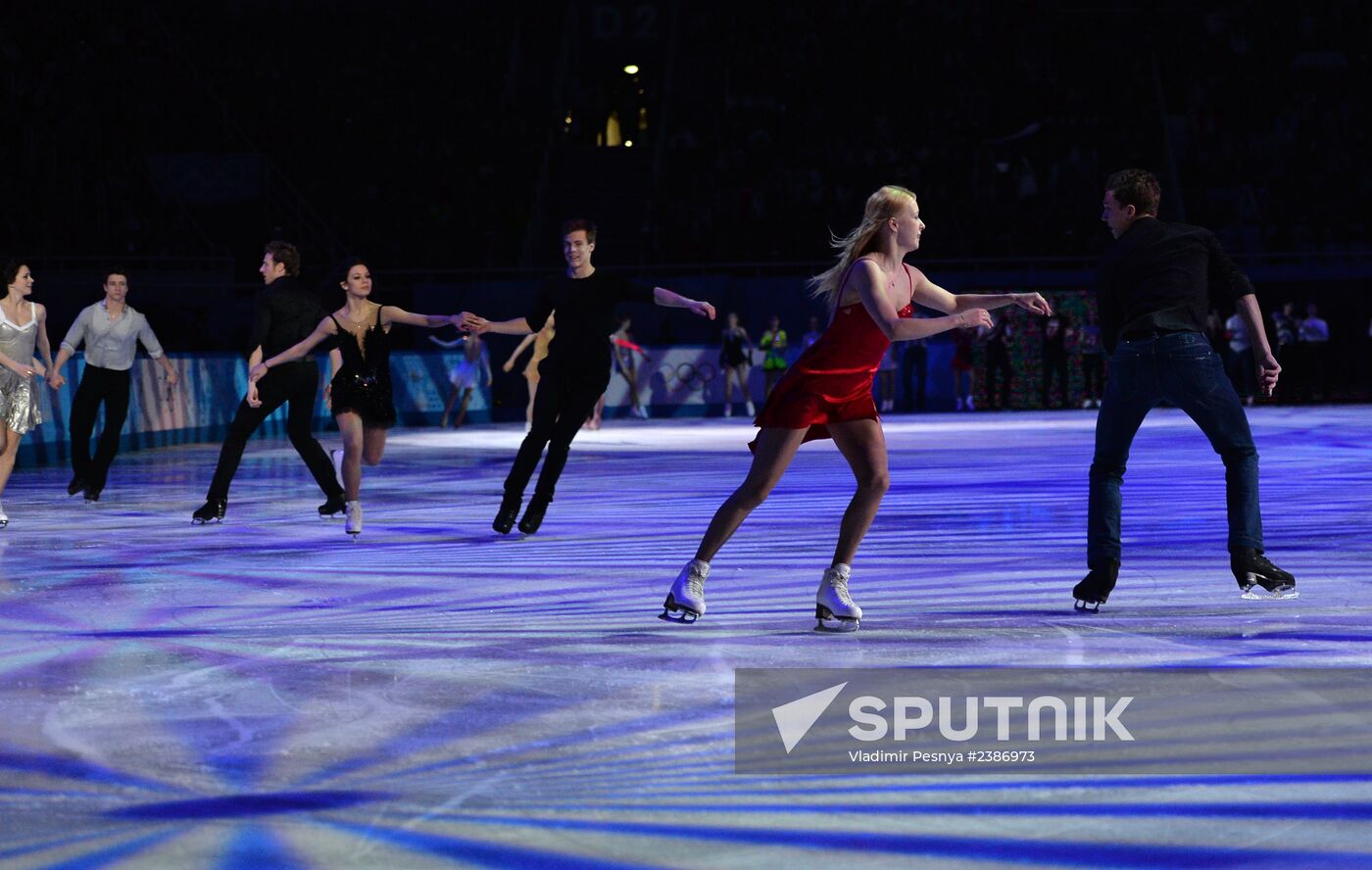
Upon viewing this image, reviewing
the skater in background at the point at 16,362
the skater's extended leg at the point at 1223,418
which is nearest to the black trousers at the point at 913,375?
the skater in background at the point at 16,362

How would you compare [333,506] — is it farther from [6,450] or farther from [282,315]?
[6,450]

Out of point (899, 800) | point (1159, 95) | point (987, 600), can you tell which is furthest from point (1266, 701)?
point (1159, 95)

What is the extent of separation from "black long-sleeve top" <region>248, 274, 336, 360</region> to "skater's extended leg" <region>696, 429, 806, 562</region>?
16.3 feet

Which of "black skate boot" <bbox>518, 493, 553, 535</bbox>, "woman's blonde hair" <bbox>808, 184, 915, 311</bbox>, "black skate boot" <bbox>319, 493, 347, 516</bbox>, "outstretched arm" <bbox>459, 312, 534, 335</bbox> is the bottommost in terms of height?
"black skate boot" <bbox>319, 493, 347, 516</bbox>

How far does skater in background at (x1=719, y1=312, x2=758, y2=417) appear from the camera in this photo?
26766mm

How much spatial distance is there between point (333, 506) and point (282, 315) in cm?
125

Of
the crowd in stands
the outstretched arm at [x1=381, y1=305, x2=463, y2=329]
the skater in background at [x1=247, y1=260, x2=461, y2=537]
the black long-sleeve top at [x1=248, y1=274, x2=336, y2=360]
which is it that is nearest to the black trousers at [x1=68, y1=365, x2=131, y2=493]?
the black long-sleeve top at [x1=248, y1=274, x2=336, y2=360]

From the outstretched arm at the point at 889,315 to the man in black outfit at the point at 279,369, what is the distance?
5.34 metres

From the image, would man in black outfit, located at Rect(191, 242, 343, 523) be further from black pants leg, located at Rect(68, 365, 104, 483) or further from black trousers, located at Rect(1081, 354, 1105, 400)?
black trousers, located at Rect(1081, 354, 1105, 400)

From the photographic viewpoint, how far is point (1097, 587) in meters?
6.46

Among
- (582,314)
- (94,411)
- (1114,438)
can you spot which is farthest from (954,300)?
(94,411)

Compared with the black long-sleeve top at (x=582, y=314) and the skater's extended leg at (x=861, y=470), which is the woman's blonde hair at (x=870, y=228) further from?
the black long-sleeve top at (x=582, y=314)

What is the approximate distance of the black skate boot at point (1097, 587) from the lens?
6.45 meters

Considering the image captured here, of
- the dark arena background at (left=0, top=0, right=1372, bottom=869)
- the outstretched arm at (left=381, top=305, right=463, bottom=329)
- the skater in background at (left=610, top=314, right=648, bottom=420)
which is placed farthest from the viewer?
the skater in background at (left=610, top=314, right=648, bottom=420)
